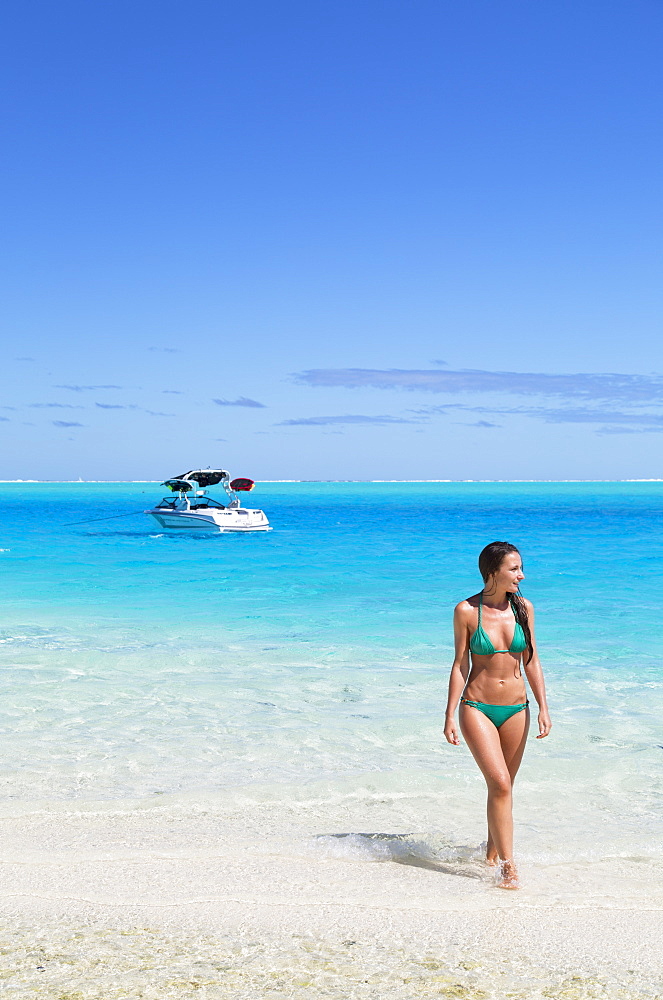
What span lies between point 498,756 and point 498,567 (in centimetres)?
103

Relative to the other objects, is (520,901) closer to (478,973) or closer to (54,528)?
(478,973)

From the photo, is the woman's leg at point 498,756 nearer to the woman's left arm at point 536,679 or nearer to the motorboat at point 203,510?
the woman's left arm at point 536,679

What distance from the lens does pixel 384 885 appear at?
470cm

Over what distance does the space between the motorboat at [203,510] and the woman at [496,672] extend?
47350 millimetres

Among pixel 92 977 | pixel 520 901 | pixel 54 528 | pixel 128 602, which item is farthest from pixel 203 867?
pixel 54 528

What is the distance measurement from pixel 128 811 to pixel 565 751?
4.17 m

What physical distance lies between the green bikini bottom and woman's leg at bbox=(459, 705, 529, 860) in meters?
0.02

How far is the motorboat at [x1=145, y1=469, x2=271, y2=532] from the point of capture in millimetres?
51875

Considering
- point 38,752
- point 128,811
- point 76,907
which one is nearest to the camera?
point 76,907

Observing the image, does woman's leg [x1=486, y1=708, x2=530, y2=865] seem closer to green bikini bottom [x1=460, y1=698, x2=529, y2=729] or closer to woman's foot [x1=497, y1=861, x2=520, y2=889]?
green bikini bottom [x1=460, y1=698, x2=529, y2=729]

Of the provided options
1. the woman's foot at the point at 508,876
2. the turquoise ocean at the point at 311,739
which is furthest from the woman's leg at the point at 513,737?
the turquoise ocean at the point at 311,739

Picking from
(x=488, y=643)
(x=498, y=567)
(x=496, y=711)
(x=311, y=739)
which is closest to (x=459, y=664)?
(x=488, y=643)

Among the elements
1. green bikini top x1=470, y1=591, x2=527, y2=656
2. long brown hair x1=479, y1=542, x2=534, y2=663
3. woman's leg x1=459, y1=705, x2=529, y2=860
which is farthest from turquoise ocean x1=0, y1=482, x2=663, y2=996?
long brown hair x1=479, y1=542, x2=534, y2=663

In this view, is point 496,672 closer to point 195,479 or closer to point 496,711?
point 496,711
